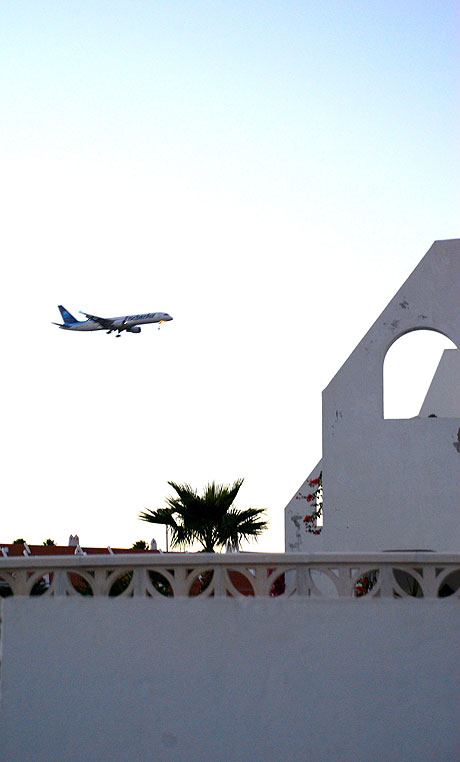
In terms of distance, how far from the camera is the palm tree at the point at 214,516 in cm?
1992

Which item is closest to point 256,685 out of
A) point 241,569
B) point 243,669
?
point 243,669

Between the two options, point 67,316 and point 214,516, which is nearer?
point 214,516

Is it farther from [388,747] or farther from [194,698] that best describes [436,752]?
[194,698]

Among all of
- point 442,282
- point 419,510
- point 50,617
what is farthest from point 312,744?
point 442,282

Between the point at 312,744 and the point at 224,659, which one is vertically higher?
the point at 224,659

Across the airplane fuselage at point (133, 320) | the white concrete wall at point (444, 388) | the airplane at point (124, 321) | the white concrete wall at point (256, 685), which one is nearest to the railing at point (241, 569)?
the white concrete wall at point (256, 685)

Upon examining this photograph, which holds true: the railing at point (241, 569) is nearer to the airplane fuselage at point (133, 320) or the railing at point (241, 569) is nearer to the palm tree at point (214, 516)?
the palm tree at point (214, 516)

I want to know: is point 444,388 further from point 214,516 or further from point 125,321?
point 125,321

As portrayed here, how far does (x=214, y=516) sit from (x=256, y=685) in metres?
12.2

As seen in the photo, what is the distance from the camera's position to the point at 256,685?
7895 millimetres

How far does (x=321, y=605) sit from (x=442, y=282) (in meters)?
9.76

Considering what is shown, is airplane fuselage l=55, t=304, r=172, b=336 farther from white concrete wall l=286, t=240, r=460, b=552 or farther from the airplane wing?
white concrete wall l=286, t=240, r=460, b=552

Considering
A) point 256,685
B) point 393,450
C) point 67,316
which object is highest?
point 67,316

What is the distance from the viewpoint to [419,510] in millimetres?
16094
